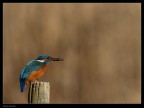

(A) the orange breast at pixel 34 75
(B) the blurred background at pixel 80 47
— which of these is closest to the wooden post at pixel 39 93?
(A) the orange breast at pixel 34 75

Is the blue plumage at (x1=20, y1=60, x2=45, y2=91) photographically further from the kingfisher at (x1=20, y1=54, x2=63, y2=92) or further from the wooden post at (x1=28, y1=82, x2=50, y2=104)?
the wooden post at (x1=28, y1=82, x2=50, y2=104)

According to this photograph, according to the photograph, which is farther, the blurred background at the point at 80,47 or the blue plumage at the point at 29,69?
the blurred background at the point at 80,47

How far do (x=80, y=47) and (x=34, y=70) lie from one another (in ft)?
14.0

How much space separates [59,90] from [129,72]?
3.95 feet

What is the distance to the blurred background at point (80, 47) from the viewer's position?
1069 centimetres

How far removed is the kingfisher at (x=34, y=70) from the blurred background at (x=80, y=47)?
151 inches

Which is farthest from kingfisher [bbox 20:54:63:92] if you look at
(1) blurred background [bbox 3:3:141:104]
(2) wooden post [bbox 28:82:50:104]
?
(1) blurred background [bbox 3:3:141:104]

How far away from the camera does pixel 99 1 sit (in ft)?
32.8

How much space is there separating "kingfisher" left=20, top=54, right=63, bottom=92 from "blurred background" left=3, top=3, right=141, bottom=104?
12.6ft

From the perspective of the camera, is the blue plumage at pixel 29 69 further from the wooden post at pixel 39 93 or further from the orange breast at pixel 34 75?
the wooden post at pixel 39 93

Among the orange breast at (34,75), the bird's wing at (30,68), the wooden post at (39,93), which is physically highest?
the bird's wing at (30,68)

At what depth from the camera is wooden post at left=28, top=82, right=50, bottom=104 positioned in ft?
19.7

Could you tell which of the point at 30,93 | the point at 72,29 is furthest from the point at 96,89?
the point at 30,93

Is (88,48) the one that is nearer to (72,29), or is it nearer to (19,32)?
(72,29)
